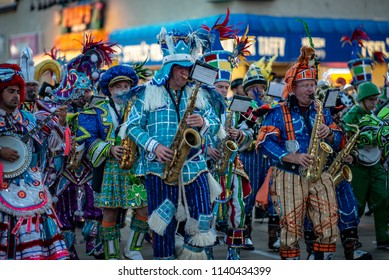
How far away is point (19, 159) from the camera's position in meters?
7.23

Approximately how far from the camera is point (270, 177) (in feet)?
27.8

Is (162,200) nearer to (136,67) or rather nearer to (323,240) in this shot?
(323,240)

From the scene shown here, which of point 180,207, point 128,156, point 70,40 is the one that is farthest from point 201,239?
point 70,40

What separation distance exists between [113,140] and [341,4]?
16698 millimetres

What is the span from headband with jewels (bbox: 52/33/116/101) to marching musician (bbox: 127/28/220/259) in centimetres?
310

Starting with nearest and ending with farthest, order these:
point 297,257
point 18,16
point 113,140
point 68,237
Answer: point 297,257
point 113,140
point 68,237
point 18,16

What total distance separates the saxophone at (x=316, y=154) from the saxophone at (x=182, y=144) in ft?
4.75

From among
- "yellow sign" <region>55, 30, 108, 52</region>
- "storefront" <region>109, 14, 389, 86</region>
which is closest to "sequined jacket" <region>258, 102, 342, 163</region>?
"storefront" <region>109, 14, 389, 86</region>

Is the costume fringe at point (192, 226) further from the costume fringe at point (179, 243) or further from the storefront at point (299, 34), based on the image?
the storefront at point (299, 34)

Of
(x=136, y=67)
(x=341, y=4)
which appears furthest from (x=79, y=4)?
(x=136, y=67)

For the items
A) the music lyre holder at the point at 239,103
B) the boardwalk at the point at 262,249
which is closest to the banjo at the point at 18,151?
the music lyre holder at the point at 239,103

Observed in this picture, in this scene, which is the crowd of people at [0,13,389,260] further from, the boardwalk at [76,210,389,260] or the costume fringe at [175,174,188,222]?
the boardwalk at [76,210,389,260]

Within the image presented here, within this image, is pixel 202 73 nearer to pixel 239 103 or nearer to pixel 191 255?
pixel 191 255

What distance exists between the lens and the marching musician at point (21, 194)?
7.16m
